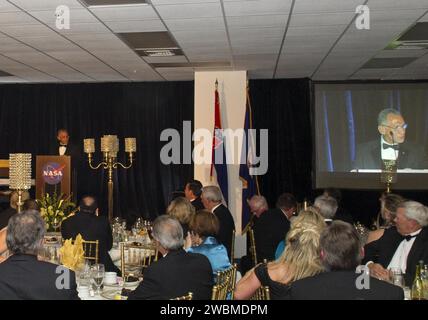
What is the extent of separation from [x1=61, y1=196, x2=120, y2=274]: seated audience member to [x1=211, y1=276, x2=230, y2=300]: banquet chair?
81.9 inches

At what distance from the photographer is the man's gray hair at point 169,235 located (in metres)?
2.96

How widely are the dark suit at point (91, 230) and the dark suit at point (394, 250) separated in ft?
8.37

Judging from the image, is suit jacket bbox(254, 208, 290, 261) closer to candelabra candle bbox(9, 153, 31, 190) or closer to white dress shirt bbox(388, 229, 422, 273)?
white dress shirt bbox(388, 229, 422, 273)

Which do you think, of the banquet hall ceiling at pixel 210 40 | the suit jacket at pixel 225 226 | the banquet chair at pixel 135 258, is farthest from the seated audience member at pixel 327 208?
the banquet hall ceiling at pixel 210 40

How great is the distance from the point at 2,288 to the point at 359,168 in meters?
7.57

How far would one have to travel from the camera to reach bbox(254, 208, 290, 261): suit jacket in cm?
531

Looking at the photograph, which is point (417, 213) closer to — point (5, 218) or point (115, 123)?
point (5, 218)

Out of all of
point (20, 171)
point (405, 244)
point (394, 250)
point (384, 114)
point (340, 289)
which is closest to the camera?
point (340, 289)

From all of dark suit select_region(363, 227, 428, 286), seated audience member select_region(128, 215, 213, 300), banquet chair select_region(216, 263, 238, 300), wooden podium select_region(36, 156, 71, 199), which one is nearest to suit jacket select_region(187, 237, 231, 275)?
banquet chair select_region(216, 263, 238, 300)

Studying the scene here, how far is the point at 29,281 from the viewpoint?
7.80 ft

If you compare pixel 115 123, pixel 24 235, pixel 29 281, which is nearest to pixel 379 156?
pixel 115 123

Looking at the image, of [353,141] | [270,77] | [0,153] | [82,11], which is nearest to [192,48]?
[82,11]

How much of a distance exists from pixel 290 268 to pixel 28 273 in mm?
1471

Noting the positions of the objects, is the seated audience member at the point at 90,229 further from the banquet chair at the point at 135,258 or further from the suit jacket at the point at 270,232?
the suit jacket at the point at 270,232
